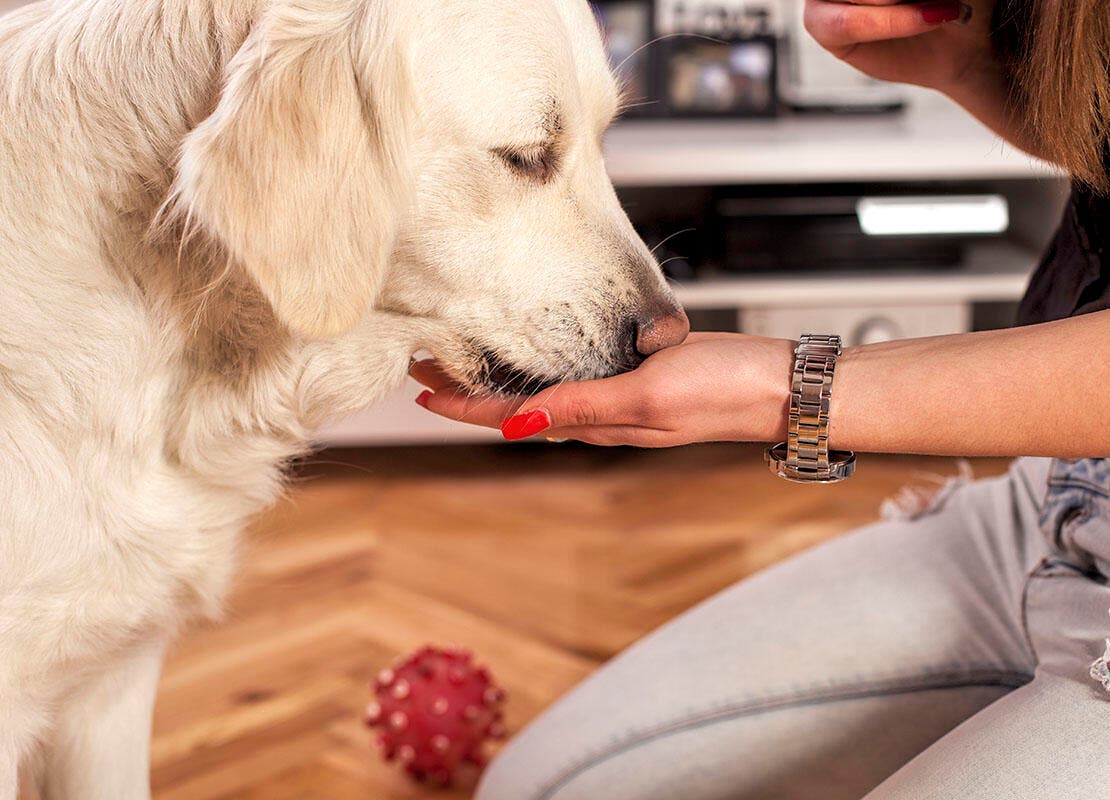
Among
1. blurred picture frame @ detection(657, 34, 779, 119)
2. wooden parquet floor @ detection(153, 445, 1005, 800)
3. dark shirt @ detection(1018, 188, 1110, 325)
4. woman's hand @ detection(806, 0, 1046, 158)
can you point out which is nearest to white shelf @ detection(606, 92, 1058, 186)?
blurred picture frame @ detection(657, 34, 779, 119)

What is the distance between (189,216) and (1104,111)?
0.70m

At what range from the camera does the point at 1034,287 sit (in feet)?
3.69

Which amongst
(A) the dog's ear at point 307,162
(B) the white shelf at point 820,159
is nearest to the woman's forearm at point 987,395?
(A) the dog's ear at point 307,162

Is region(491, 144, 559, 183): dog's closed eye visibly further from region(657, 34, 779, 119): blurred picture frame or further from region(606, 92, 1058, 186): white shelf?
region(657, 34, 779, 119): blurred picture frame

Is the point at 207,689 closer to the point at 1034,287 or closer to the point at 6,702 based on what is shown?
the point at 6,702

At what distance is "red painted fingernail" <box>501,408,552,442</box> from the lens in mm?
917

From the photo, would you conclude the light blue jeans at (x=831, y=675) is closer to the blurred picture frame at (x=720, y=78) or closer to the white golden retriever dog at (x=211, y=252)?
the white golden retriever dog at (x=211, y=252)

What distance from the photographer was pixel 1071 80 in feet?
2.96

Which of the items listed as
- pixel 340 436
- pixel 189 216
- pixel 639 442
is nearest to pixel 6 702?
pixel 189 216

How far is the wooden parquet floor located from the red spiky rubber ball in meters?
0.05

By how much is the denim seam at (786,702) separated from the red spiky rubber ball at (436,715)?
0.27 metres

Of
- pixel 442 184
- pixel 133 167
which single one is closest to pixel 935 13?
pixel 442 184

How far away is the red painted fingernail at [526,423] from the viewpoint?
0.92m

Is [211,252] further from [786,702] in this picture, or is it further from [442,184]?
[786,702]
